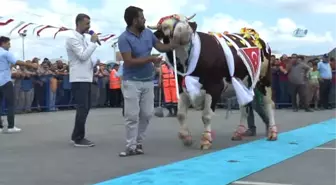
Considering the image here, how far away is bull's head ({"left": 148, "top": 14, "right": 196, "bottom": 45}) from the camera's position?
24.0 feet

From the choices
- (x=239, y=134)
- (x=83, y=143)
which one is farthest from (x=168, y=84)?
(x=83, y=143)

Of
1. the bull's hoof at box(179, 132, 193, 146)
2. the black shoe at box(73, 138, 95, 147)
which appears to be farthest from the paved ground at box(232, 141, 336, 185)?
the black shoe at box(73, 138, 95, 147)

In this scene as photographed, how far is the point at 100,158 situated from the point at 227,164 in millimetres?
1730

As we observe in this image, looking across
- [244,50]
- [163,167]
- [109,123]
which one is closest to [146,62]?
[163,167]

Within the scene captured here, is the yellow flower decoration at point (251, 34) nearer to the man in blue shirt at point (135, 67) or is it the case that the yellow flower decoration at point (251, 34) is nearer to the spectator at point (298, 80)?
the man in blue shirt at point (135, 67)

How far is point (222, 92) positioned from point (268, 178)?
2.85 metres

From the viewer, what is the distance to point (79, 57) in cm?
816

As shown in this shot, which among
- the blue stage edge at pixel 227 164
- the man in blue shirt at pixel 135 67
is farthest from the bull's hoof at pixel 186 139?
the man in blue shirt at pixel 135 67

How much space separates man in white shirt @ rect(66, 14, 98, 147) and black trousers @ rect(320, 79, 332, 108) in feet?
36.6

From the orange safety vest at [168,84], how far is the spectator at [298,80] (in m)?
4.29

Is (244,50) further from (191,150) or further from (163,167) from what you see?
(163,167)

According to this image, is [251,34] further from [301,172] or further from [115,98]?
[115,98]

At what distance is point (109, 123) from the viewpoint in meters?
12.6

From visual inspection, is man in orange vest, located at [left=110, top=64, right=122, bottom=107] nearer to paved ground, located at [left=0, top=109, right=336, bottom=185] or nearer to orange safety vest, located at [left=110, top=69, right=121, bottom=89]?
orange safety vest, located at [left=110, top=69, right=121, bottom=89]
